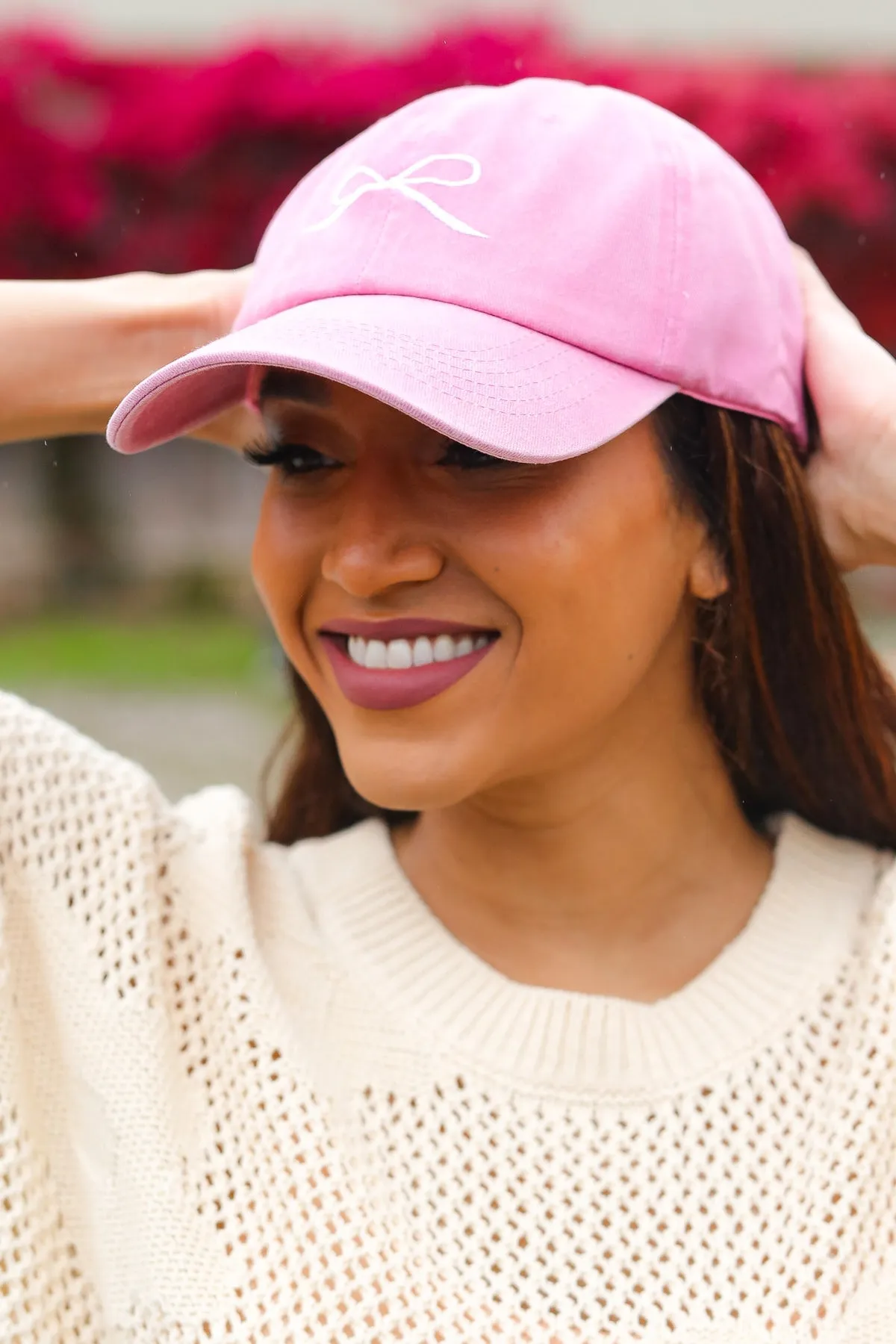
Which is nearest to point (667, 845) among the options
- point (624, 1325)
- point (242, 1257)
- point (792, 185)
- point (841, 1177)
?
point (841, 1177)

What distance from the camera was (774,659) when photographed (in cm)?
157

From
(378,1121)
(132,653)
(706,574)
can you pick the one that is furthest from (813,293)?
(132,653)

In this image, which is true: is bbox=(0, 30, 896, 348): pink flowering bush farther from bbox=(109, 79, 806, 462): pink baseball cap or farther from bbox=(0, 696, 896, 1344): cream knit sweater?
bbox=(0, 696, 896, 1344): cream knit sweater

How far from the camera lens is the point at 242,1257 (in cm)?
130

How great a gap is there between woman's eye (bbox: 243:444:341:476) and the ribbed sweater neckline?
17.6 inches

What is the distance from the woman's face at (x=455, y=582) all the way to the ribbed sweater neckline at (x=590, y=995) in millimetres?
245

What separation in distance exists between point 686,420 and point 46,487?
15.3 ft

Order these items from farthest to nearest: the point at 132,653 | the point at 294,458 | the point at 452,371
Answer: the point at 132,653 → the point at 294,458 → the point at 452,371

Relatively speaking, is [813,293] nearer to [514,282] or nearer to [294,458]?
[514,282]

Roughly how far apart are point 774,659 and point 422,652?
452 millimetres

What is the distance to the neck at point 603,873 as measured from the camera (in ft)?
4.99

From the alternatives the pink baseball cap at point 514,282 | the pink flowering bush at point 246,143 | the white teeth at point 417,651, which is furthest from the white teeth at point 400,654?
the pink flowering bush at point 246,143

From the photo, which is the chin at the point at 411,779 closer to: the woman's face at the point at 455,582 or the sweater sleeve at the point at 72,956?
the woman's face at the point at 455,582

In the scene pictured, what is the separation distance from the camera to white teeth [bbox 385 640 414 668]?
1.31m
